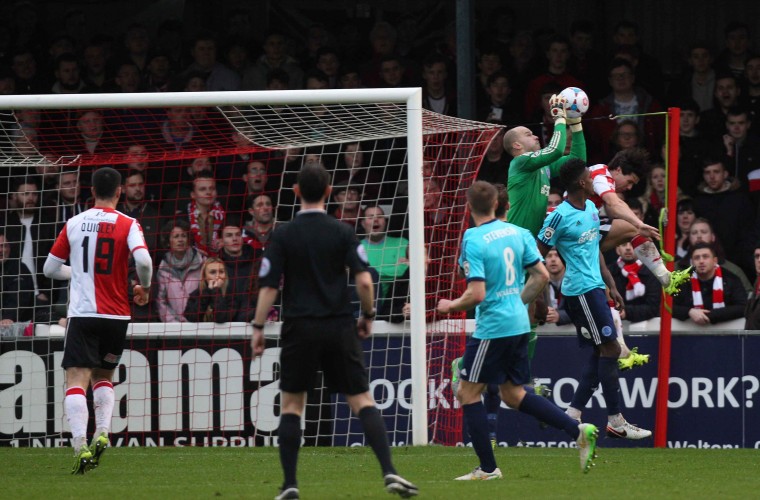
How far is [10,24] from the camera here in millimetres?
15859

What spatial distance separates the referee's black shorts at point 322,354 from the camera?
22.3ft

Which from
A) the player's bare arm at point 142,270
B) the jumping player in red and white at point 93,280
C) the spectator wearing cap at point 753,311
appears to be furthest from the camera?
the spectator wearing cap at point 753,311

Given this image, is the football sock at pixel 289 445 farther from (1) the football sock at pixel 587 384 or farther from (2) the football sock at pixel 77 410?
(1) the football sock at pixel 587 384

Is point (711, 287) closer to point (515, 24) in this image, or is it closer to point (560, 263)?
point (560, 263)

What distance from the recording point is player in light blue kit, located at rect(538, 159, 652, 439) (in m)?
9.97

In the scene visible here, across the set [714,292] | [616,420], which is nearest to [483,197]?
[616,420]

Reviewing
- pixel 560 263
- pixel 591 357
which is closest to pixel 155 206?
pixel 560 263

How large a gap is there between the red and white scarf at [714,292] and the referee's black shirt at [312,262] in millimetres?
5596

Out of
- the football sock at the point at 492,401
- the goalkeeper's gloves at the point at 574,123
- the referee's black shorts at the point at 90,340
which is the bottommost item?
the football sock at the point at 492,401

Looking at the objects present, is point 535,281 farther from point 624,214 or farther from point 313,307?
point 624,214

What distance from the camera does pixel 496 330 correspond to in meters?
7.78

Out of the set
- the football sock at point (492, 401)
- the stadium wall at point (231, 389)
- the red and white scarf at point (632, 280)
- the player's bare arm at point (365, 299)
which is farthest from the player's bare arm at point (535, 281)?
the red and white scarf at point (632, 280)

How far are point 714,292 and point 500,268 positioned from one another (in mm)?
4535

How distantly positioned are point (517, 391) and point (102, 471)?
298cm
